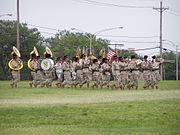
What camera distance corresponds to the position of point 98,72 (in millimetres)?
41406

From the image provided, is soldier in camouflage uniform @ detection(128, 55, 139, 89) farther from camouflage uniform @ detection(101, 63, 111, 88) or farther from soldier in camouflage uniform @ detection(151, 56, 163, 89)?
camouflage uniform @ detection(101, 63, 111, 88)

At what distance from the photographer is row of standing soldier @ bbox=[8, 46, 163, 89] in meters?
40.3

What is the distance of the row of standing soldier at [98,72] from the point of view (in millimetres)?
40281

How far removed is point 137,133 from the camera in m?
14.4

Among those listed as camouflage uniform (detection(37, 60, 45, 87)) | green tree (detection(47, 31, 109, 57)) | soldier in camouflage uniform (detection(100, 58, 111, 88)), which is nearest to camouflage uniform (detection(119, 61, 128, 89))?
soldier in camouflage uniform (detection(100, 58, 111, 88))

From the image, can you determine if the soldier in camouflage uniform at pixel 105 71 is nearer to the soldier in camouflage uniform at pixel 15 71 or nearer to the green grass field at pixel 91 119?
the soldier in camouflage uniform at pixel 15 71

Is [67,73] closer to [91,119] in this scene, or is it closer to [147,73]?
[147,73]

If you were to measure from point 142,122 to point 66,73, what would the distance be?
25.3m

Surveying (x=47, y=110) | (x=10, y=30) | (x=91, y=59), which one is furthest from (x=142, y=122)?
(x=10, y=30)

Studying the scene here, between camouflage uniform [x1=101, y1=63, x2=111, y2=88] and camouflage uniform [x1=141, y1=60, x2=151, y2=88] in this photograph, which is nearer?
camouflage uniform [x1=141, y1=60, x2=151, y2=88]

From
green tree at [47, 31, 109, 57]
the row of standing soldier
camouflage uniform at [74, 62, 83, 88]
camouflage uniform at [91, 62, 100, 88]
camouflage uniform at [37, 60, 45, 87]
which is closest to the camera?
the row of standing soldier

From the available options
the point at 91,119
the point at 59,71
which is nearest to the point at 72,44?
the point at 59,71

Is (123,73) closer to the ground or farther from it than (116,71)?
closer to the ground

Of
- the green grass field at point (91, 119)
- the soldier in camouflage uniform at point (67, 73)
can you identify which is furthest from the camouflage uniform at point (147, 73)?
the green grass field at point (91, 119)
